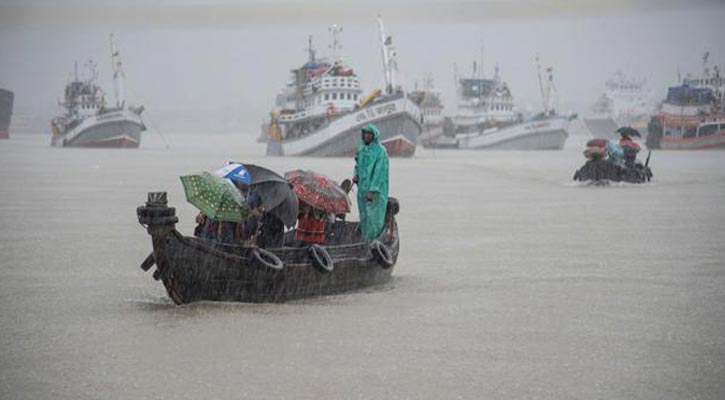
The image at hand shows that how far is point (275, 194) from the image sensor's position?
1064cm

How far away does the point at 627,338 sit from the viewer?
9312 mm

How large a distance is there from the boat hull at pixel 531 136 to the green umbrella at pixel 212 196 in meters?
73.2

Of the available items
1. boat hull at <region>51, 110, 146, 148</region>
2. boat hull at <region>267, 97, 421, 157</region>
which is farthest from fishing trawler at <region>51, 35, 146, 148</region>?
boat hull at <region>267, 97, 421, 157</region>

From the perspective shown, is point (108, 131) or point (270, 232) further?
point (108, 131)

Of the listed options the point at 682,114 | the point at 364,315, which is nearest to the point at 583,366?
the point at 364,315

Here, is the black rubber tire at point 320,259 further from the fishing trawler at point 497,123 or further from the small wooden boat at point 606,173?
the fishing trawler at point 497,123

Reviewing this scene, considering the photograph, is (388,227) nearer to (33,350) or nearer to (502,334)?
(502,334)

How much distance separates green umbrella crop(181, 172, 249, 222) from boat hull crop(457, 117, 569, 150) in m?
73.2

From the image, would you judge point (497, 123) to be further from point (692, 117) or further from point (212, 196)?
point (212, 196)

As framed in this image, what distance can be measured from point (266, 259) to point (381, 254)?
6.27ft

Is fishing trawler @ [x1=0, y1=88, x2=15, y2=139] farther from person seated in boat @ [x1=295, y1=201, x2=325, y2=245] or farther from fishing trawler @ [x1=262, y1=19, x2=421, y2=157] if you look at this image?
person seated in boat @ [x1=295, y1=201, x2=325, y2=245]

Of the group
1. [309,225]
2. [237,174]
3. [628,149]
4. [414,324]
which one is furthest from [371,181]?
[628,149]

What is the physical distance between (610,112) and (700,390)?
110366 millimetres

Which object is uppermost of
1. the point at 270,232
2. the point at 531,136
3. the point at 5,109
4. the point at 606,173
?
the point at 5,109
